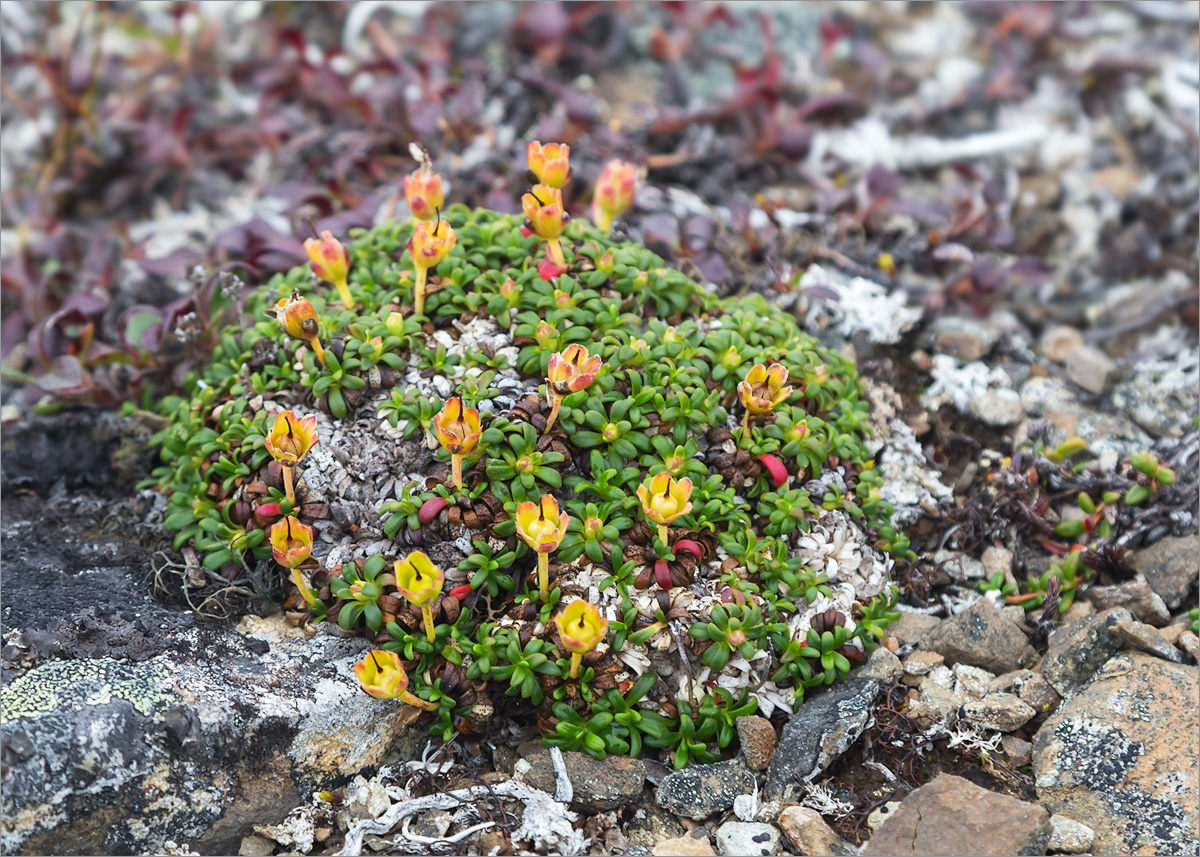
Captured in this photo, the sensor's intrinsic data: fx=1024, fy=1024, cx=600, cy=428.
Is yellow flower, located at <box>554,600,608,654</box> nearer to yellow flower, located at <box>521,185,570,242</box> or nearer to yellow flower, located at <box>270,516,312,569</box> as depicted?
yellow flower, located at <box>270,516,312,569</box>

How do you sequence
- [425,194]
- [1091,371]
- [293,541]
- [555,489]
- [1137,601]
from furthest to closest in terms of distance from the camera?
[1091,371]
[425,194]
[1137,601]
[555,489]
[293,541]

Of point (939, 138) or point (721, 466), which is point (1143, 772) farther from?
point (939, 138)

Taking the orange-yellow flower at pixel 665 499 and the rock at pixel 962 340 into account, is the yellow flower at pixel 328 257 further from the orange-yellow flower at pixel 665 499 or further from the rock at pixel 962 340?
the rock at pixel 962 340

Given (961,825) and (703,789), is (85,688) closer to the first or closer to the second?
(703,789)

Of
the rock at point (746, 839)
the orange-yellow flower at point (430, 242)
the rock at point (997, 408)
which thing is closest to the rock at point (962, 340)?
the rock at point (997, 408)

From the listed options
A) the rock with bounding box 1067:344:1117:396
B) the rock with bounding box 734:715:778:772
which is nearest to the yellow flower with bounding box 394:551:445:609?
the rock with bounding box 734:715:778:772

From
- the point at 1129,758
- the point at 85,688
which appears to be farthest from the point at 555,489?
the point at 1129,758
